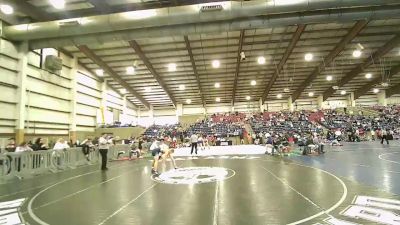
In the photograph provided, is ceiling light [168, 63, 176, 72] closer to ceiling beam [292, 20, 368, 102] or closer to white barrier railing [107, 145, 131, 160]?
white barrier railing [107, 145, 131, 160]

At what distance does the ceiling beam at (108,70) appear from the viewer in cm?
2709

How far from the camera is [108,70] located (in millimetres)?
31906

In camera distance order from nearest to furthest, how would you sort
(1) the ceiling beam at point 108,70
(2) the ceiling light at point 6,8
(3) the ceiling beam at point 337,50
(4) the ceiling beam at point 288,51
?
(2) the ceiling light at point 6,8, (3) the ceiling beam at point 337,50, (4) the ceiling beam at point 288,51, (1) the ceiling beam at point 108,70

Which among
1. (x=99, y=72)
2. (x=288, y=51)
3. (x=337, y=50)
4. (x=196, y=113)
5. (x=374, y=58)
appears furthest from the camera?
(x=196, y=113)

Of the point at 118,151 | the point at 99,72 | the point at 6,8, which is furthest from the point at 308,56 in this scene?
the point at 6,8

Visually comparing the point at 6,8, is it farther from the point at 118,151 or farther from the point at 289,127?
the point at 289,127

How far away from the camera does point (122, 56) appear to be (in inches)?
1158

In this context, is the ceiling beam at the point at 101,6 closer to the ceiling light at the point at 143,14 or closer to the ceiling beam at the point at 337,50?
the ceiling light at the point at 143,14

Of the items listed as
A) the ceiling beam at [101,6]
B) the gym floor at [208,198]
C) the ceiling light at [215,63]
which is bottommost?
the gym floor at [208,198]

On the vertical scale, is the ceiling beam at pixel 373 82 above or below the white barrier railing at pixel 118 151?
above

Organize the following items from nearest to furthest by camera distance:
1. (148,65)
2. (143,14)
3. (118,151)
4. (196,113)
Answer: (143,14), (118,151), (148,65), (196,113)

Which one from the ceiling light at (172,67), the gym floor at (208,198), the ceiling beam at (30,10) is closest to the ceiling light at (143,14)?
the ceiling beam at (30,10)

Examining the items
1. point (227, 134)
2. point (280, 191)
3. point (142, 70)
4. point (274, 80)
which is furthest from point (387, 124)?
point (280, 191)

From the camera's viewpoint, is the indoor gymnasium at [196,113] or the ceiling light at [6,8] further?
the ceiling light at [6,8]
